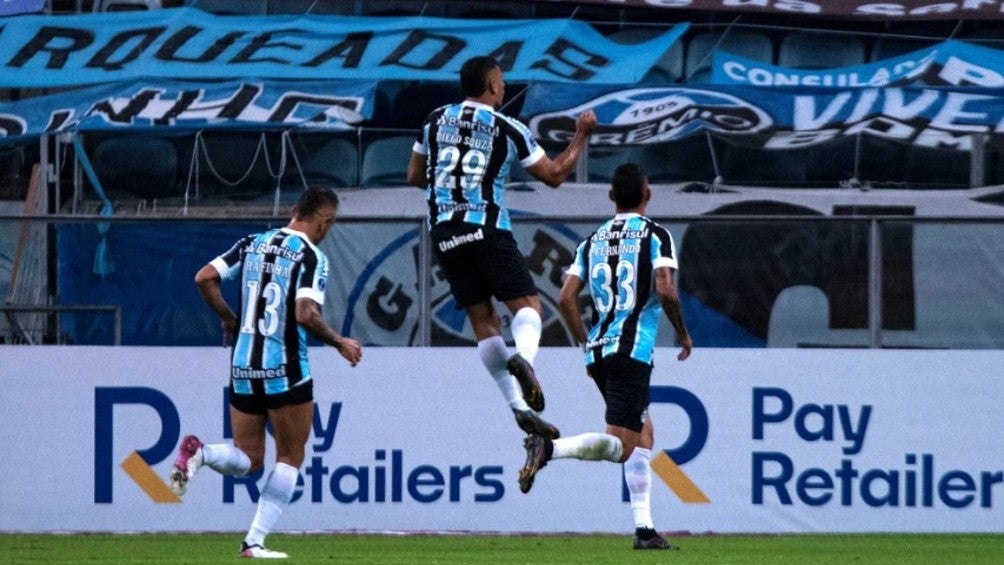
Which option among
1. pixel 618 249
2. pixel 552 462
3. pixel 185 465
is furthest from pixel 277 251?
pixel 552 462

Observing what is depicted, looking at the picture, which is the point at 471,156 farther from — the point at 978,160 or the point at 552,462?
Answer: the point at 978,160

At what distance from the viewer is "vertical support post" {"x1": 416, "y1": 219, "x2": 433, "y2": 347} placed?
13680 millimetres

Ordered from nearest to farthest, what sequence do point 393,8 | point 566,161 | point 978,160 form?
1. point 566,161
2. point 978,160
3. point 393,8

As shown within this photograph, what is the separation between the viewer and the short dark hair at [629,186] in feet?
34.7

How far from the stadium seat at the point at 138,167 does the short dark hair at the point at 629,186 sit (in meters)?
8.96

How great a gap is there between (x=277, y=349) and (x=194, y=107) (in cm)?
763

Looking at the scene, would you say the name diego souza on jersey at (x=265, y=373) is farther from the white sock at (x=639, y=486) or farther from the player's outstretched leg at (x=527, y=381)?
the white sock at (x=639, y=486)

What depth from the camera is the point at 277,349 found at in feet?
33.5

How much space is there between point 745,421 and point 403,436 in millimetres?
2239

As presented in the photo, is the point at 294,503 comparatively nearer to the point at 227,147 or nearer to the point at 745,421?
the point at 745,421

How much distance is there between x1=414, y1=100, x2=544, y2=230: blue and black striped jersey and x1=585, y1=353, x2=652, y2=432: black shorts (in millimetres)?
1096

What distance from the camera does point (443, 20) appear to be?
1856 centimetres

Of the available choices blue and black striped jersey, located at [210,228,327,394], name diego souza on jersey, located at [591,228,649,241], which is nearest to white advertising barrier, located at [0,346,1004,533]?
name diego souza on jersey, located at [591,228,649,241]

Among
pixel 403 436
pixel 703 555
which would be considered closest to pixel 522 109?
pixel 403 436
